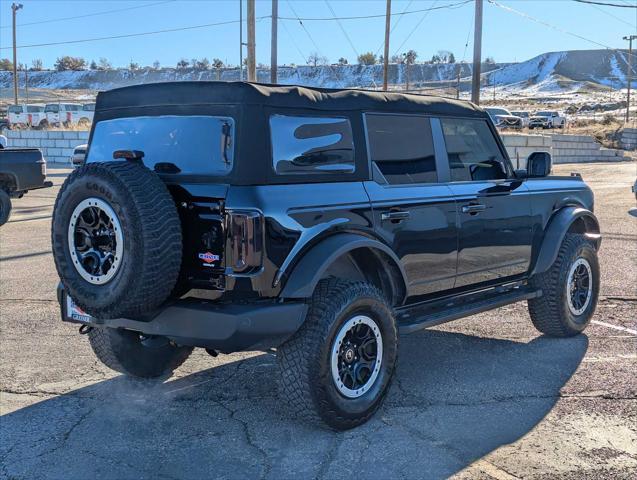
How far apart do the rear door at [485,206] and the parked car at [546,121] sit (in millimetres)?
52599

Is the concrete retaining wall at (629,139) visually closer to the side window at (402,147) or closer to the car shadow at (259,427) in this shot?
the car shadow at (259,427)

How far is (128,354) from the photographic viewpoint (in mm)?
4895

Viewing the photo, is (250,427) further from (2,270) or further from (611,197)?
(611,197)

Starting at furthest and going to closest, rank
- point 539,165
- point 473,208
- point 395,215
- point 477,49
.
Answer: point 477,49
point 539,165
point 473,208
point 395,215

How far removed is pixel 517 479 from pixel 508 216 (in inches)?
95.0

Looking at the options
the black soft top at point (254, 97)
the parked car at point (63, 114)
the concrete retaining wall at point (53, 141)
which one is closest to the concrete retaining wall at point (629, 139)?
the concrete retaining wall at point (53, 141)

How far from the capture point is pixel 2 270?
884cm

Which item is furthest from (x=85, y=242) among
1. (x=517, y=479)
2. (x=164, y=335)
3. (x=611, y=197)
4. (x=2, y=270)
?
(x=611, y=197)

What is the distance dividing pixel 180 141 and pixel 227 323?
114cm

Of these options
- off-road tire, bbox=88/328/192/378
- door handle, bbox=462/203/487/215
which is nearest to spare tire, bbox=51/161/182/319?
off-road tire, bbox=88/328/192/378

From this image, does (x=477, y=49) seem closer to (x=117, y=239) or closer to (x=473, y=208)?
(x=473, y=208)

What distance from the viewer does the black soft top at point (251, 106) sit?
12.9 feet

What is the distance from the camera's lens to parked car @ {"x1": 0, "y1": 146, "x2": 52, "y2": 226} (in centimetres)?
1332

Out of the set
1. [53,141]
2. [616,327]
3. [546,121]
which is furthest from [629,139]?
[616,327]
